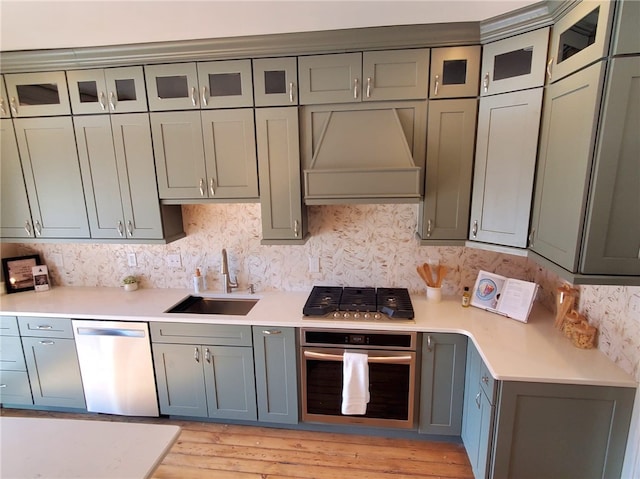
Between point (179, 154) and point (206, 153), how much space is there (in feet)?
0.66

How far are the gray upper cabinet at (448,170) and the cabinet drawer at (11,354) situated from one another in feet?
10.2

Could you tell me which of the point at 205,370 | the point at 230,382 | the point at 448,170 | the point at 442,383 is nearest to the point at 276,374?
the point at 230,382

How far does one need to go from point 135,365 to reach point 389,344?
5.93 ft

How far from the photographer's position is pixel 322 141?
208cm

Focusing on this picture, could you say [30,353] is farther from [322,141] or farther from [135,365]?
[322,141]

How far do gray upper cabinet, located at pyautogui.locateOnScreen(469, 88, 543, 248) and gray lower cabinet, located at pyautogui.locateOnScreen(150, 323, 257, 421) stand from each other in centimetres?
171

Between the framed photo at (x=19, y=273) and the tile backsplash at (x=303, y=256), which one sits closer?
the tile backsplash at (x=303, y=256)

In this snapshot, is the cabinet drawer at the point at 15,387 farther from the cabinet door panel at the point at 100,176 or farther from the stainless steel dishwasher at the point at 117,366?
the cabinet door panel at the point at 100,176

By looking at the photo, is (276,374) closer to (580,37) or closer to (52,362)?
(52,362)

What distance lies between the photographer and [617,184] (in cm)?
129

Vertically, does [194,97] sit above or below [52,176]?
above

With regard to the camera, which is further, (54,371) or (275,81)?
(54,371)

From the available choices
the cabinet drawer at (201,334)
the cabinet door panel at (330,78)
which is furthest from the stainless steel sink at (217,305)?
the cabinet door panel at (330,78)

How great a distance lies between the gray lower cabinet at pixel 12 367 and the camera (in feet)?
7.90
